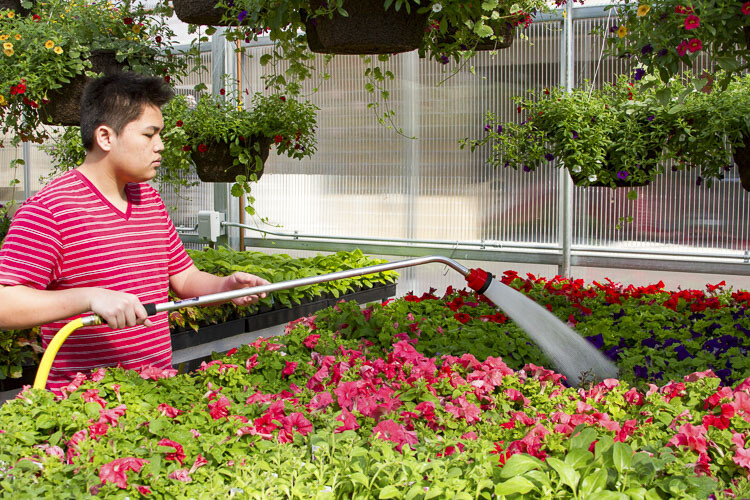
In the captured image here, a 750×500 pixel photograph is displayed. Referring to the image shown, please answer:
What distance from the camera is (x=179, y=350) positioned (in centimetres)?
305

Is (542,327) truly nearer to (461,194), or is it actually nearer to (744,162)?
(744,162)

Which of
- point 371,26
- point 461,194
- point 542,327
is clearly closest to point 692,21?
point 371,26

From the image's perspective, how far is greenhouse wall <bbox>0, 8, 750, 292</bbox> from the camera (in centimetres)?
424

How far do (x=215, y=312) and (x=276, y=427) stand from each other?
178 cm

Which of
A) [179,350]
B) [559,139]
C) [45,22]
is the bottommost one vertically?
[179,350]

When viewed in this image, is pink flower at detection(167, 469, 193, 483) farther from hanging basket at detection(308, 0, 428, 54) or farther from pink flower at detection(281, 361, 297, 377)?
hanging basket at detection(308, 0, 428, 54)

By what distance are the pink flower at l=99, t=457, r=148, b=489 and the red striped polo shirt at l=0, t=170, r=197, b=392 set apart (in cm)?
68

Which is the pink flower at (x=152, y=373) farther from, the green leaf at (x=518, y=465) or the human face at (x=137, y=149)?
the green leaf at (x=518, y=465)

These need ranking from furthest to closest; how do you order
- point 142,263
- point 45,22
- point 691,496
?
point 45,22 → point 142,263 → point 691,496

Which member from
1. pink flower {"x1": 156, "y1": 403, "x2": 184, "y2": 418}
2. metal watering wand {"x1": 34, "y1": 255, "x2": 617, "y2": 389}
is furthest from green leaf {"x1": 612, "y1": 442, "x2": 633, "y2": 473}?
pink flower {"x1": 156, "y1": 403, "x2": 184, "y2": 418}

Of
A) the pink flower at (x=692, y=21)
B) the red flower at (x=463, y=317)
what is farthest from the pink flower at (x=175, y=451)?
the red flower at (x=463, y=317)

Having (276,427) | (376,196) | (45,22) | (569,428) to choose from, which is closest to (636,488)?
(569,428)

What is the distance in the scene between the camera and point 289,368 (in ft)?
6.41

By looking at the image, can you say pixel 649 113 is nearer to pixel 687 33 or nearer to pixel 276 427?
pixel 687 33
